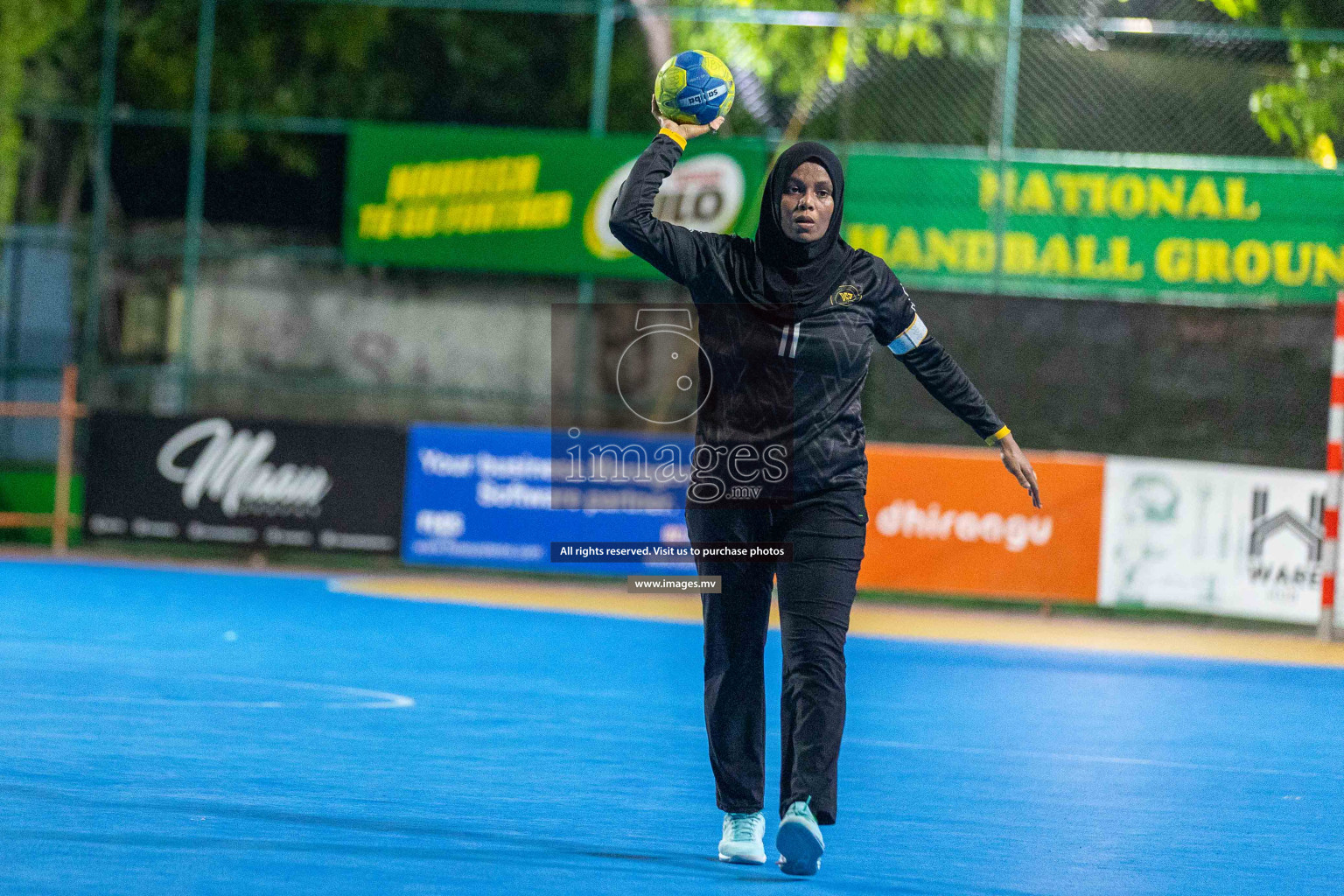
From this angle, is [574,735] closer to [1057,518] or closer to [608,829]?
[608,829]

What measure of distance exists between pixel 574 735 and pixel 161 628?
5096 mm

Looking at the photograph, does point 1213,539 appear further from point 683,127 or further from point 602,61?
point 683,127

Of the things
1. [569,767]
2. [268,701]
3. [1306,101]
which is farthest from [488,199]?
[569,767]

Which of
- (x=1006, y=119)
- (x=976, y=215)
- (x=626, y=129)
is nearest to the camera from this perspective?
(x=976, y=215)

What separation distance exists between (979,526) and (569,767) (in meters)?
9.84

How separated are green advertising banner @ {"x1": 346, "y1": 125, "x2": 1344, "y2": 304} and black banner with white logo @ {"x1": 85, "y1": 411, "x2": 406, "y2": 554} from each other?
2.72 metres

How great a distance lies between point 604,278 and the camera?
20719mm

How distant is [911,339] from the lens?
6211 millimetres

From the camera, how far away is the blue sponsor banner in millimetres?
18297

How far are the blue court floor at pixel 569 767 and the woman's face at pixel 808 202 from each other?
1.98 meters

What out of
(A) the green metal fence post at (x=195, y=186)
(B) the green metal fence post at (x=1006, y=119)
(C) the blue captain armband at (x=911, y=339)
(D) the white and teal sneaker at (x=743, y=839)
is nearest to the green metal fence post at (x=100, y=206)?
(A) the green metal fence post at (x=195, y=186)

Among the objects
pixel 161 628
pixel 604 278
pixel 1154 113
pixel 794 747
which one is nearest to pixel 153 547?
pixel 604 278

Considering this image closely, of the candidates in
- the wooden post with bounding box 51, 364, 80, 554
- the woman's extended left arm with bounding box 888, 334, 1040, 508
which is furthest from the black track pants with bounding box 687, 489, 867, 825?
the wooden post with bounding box 51, 364, 80, 554

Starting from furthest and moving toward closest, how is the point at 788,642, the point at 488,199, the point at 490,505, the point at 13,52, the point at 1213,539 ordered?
the point at 13,52, the point at 488,199, the point at 490,505, the point at 1213,539, the point at 788,642
